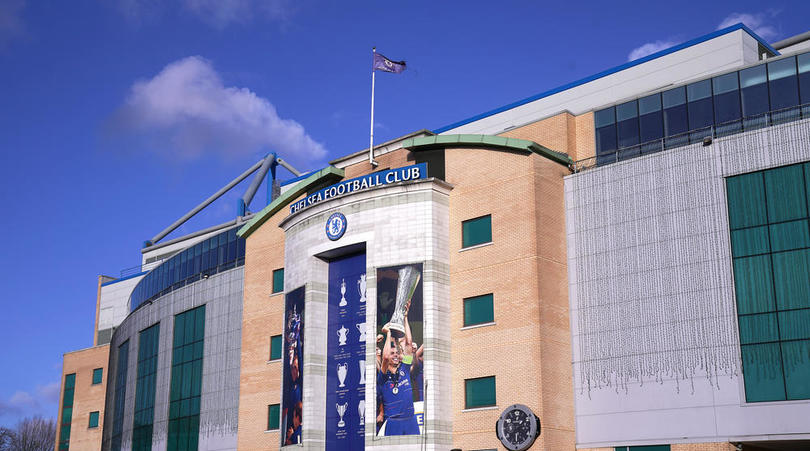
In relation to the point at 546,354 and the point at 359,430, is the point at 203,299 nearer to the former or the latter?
the point at 359,430

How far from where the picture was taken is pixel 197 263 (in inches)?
2938

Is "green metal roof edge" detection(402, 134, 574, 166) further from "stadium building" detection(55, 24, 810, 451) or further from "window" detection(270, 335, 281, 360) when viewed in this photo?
"window" detection(270, 335, 281, 360)

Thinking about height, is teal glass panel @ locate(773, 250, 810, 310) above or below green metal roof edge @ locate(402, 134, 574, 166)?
below

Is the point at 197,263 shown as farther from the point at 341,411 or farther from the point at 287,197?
the point at 341,411

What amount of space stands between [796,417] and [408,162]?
84.0 ft

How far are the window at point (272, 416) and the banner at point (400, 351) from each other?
12.4 metres

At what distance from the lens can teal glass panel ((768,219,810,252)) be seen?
42406mm

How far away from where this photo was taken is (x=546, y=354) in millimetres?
46875

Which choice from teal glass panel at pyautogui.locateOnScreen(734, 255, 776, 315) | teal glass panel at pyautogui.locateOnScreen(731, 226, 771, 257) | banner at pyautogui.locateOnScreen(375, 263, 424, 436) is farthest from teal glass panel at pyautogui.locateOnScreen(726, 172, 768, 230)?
banner at pyautogui.locateOnScreen(375, 263, 424, 436)

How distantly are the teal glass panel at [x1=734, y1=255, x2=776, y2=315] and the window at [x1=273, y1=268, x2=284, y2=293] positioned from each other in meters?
30.1

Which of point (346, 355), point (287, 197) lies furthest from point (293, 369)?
point (287, 197)

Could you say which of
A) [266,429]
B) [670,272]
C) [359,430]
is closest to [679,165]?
[670,272]

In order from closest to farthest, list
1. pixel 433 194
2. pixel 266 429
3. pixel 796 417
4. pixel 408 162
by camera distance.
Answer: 1. pixel 796 417
2. pixel 433 194
3. pixel 408 162
4. pixel 266 429

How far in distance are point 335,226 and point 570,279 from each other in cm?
1433
